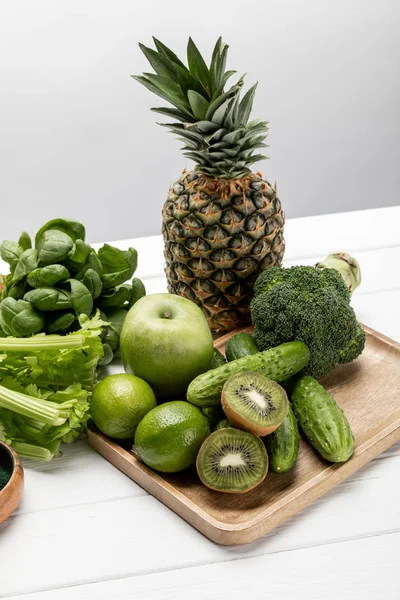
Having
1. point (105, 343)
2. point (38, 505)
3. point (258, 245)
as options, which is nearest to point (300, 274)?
point (258, 245)

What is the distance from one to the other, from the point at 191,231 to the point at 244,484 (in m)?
0.76

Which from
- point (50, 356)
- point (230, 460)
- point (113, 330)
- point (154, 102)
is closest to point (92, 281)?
point (113, 330)

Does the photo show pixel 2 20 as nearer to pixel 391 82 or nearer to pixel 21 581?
pixel 391 82

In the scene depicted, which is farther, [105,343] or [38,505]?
[105,343]

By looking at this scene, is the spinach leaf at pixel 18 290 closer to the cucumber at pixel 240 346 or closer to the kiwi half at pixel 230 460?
the cucumber at pixel 240 346

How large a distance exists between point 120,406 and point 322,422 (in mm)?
446

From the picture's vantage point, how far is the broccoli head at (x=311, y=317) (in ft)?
6.17

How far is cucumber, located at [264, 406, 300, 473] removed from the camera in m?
1.61

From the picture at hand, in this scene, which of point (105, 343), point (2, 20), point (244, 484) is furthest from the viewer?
point (2, 20)

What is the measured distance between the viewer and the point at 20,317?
1848 mm

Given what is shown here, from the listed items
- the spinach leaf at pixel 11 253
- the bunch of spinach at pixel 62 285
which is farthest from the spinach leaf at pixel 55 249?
the spinach leaf at pixel 11 253

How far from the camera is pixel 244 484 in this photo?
5.08 feet

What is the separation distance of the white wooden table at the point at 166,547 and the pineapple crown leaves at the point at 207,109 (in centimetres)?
82

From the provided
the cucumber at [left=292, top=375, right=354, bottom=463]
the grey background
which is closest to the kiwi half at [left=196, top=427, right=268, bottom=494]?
the cucumber at [left=292, top=375, right=354, bottom=463]
